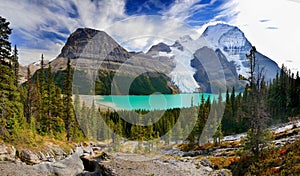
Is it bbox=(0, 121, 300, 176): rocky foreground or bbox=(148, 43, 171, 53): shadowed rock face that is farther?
bbox=(0, 121, 300, 176): rocky foreground

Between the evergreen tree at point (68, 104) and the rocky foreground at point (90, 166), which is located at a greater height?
the evergreen tree at point (68, 104)

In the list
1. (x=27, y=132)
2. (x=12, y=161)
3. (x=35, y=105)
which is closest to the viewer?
(x=12, y=161)

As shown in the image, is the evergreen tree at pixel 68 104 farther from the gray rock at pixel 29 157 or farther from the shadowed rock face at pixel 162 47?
the shadowed rock face at pixel 162 47

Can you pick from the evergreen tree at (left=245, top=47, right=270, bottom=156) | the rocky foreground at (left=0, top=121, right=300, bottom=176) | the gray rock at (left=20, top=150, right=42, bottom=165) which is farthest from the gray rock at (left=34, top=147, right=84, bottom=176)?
the evergreen tree at (left=245, top=47, right=270, bottom=156)

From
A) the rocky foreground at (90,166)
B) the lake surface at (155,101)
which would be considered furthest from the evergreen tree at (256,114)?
the lake surface at (155,101)

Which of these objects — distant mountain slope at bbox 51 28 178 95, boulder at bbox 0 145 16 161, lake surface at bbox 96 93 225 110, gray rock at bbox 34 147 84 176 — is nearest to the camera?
distant mountain slope at bbox 51 28 178 95

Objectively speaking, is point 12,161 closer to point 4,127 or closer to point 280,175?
point 4,127

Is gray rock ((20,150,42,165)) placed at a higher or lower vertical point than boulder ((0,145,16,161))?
lower

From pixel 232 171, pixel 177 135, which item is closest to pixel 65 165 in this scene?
pixel 232 171

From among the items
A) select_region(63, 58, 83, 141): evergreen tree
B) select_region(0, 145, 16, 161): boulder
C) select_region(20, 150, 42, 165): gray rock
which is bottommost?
select_region(20, 150, 42, 165): gray rock

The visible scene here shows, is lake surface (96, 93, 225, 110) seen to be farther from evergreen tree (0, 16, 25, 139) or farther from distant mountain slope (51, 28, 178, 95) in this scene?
evergreen tree (0, 16, 25, 139)

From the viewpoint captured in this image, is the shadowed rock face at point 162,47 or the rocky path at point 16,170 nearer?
the shadowed rock face at point 162,47
